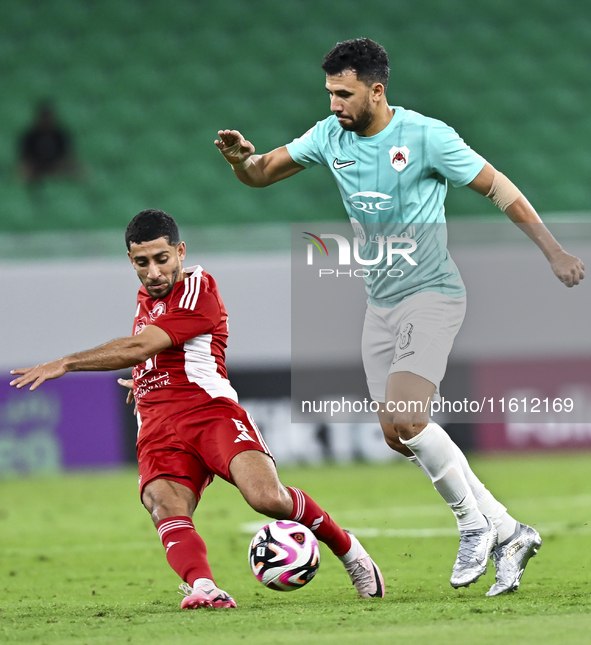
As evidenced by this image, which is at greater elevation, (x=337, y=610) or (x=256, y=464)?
(x=256, y=464)

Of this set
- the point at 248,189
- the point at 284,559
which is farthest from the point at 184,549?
the point at 248,189

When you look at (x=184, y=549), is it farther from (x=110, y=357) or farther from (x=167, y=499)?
(x=110, y=357)

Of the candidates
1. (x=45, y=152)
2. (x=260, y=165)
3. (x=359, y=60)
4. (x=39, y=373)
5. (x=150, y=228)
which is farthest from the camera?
(x=45, y=152)

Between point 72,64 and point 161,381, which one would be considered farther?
point 72,64

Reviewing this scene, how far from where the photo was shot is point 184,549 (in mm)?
4227

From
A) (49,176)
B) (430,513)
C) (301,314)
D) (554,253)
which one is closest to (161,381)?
(554,253)

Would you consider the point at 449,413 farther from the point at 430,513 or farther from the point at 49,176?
the point at 49,176

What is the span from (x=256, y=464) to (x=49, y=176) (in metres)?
9.78

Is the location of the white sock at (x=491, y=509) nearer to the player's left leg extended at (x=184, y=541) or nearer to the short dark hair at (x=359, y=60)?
the player's left leg extended at (x=184, y=541)

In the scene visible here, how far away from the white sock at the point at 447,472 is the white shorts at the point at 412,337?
0.86 feet

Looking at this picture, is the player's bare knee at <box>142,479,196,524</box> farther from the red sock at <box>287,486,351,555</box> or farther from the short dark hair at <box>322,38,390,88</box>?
the short dark hair at <box>322,38,390,88</box>

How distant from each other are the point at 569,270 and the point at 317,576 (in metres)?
2.26

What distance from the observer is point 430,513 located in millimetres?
8031

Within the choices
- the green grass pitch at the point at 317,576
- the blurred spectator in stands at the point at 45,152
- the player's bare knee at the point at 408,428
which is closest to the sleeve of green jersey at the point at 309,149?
the player's bare knee at the point at 408,428
